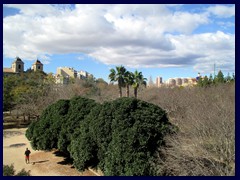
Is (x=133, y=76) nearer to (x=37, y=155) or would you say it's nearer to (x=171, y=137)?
(x=37, y=155)

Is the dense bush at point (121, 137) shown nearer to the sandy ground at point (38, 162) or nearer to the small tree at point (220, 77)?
the sandy ground at point (38, 162)

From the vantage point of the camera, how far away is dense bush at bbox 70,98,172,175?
10711mm

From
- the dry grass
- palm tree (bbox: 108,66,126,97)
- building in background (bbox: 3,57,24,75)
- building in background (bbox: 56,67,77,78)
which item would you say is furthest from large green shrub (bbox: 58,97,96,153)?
building in background (bbox: 56,67,77,78)

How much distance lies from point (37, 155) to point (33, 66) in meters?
62.2

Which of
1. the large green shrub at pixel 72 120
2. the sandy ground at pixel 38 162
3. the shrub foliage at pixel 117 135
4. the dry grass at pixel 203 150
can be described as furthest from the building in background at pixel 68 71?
the dry grass at pixel 203 150

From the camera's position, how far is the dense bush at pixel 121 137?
10711 millimetres

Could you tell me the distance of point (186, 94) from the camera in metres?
26.8

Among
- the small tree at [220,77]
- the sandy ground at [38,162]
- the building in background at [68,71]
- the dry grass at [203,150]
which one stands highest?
the building in background at [68,71]

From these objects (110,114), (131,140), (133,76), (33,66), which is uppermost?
(33,66)

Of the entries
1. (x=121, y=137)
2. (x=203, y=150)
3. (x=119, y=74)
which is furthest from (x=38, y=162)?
(x=119, y=74)

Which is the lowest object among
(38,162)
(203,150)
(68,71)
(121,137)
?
(38,162)

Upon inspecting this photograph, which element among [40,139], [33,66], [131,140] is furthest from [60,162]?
[33,66]

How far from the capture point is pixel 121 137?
11070 mm

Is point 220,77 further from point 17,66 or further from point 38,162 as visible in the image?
point 17,66
